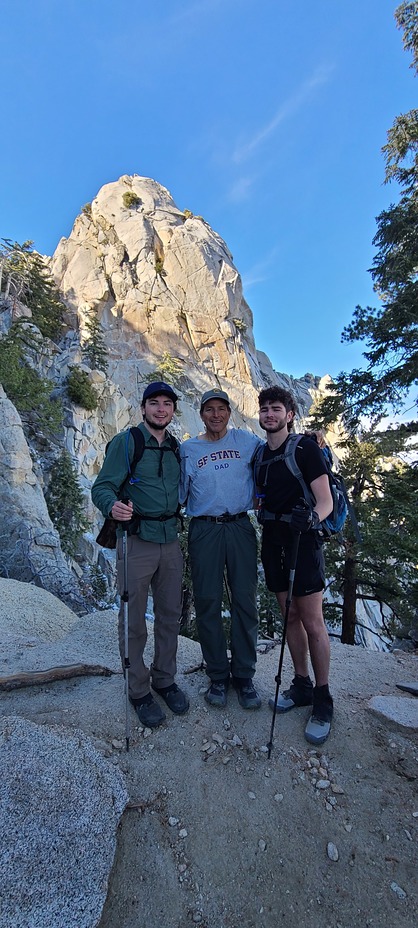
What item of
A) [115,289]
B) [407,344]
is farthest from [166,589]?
[115,289]

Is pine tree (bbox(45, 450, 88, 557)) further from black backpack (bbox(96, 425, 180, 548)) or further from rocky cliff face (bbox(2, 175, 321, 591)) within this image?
rocky cliff face (bbox(2, 175, 321, 591))

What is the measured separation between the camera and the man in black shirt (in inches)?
119

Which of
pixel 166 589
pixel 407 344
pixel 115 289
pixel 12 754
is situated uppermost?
pixel 115 289

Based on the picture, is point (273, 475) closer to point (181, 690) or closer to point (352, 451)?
point (181, 690)

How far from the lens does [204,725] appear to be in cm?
308

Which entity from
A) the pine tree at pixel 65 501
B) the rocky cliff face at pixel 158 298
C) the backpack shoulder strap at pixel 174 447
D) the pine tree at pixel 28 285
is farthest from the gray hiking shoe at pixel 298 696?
the rocky cliff face at pixel 158 298

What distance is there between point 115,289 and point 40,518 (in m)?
42.6

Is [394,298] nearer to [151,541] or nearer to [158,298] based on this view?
[151,541]

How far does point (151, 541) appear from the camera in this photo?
3.16 meters

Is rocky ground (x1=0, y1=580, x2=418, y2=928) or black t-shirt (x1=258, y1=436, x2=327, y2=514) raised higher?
black t-shirt (x1=258, y1=436, x2=327, y2=514)

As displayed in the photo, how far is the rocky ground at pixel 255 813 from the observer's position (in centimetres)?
191

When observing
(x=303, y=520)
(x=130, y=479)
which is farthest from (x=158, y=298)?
(x=303, y=520)

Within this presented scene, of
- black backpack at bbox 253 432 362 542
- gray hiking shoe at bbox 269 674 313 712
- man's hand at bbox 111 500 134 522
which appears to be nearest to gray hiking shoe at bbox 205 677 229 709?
gray hiking shoe at bbox 269 674 313 712

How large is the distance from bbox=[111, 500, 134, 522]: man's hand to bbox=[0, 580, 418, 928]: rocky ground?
1611 millimetres
